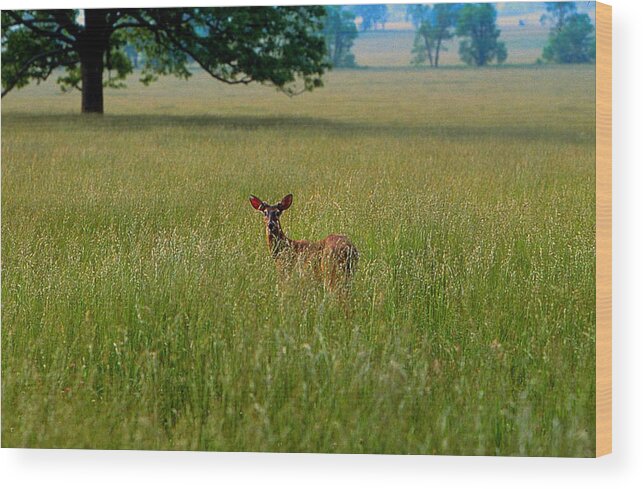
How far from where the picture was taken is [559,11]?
20.0 ft

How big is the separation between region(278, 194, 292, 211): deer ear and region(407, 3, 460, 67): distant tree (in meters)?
1.01

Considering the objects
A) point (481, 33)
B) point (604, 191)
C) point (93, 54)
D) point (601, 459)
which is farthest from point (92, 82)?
point (601, 459)

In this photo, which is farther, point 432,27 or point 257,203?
point 257,203

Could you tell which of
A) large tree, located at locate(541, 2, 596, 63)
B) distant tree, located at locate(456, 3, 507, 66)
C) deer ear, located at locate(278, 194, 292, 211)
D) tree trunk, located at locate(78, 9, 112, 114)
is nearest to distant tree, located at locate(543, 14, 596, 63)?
large tree, located at locate(541, 2, 596, 63)

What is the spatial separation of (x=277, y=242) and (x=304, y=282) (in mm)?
294

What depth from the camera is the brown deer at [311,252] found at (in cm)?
625

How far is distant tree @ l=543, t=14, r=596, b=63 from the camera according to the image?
6047mm

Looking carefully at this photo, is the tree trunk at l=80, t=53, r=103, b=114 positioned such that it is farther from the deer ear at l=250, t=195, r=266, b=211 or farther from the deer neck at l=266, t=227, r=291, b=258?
the deer neck at l=266, t=227, r=291, b=258

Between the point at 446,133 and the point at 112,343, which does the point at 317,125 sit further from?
the point at 112,343

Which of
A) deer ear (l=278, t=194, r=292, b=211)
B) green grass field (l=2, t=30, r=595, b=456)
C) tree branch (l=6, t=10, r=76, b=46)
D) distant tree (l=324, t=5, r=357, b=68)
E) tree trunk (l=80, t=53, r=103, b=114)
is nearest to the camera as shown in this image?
green grass field (l=2, t=30, r=595, b=456)

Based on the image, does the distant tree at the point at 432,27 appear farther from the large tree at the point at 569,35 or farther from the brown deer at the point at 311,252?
the brown deer at the point at 311,252

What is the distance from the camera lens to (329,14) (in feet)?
20.9

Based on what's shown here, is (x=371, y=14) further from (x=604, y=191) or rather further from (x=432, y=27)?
(x=604, y=191)

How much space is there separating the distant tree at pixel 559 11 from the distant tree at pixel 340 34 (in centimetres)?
101
